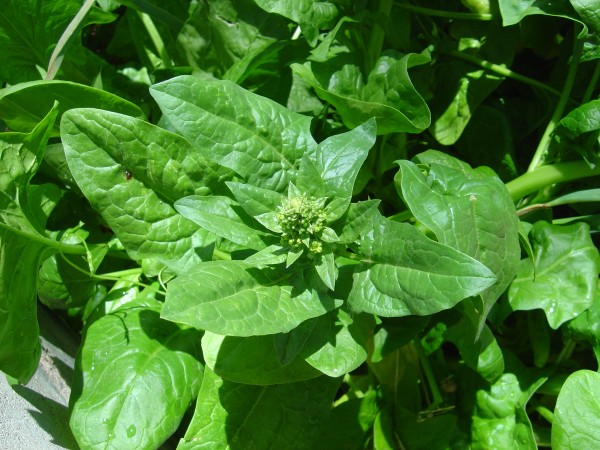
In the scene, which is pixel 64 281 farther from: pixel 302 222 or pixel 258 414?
pixel 302 222

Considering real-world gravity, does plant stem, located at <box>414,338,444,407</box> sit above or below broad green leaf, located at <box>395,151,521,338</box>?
below

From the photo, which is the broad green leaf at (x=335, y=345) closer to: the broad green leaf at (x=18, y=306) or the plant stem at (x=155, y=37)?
the broad green leaf at (x=18, y=306)

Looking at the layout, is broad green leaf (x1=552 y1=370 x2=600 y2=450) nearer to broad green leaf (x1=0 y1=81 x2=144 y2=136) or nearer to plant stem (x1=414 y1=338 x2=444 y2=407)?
plant stem (x1=414 y1=338 x2=444 y2=407)

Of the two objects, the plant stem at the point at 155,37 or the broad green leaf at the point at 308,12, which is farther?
the plant stem at the point at 155,37

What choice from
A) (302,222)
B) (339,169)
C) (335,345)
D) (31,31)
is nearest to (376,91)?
(339,169)

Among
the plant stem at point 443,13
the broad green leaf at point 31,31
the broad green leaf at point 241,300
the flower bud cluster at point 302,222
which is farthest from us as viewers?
the plant stem at point 443,13

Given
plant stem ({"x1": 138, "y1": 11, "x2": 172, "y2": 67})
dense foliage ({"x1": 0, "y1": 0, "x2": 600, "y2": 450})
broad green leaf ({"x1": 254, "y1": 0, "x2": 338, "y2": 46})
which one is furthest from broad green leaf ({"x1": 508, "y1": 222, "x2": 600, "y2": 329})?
plant stem ({"x1": 138, "y1": 11, "x2": 172, "y2": 67})

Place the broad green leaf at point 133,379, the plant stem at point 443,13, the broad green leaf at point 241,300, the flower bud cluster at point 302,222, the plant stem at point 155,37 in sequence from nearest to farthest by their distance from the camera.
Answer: the broad green leaf at point 241,300 < the flower bud cluster at point 302,222 < the broad green leaf at point 133,379 < the plant stem at point 443,13 < the plant stem at point 155,37

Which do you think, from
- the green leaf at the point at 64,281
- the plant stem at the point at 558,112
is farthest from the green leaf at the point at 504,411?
the green leaf at the point at 64,281
